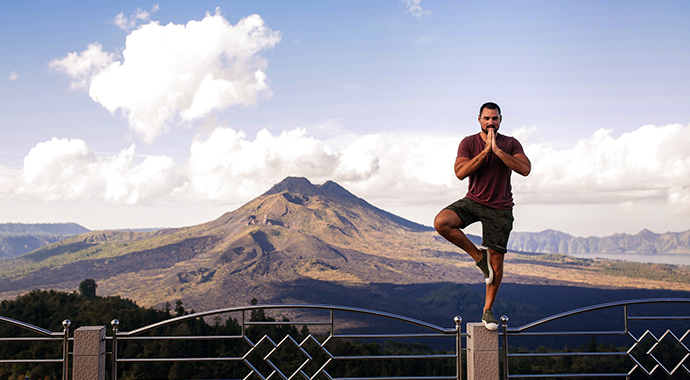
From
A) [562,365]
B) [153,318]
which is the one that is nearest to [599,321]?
[562,365]

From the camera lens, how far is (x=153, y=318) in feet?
252

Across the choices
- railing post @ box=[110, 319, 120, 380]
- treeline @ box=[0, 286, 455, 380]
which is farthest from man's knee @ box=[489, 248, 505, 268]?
treeline @ box=[0, 286, 455, 380]

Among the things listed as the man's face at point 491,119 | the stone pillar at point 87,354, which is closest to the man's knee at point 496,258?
the man's face at point 491,119

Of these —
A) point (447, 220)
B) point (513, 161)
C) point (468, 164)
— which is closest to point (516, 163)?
point (513, 161)

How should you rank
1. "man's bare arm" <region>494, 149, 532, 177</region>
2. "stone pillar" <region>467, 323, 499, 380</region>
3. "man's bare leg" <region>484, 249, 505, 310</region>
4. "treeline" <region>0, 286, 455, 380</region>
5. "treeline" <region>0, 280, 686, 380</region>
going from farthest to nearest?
1. "treeline" <region>0, 280, 686, 380</region>
2. "treeline" <region>0, 286, 455, 380</region>
3. "man's bare leg" <region>484, 249, 505, 310</region>
4. "stone pillar" <region>467, 323, 499, 380</region>
5. "man's bare arm" <region>494, 149, 532, 177</region>

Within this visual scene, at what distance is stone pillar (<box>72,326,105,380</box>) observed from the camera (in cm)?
500

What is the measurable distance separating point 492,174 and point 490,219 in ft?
1.55

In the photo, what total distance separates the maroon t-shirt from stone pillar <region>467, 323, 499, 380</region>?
1.31m

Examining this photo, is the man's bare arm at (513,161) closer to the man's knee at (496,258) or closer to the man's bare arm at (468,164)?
the man's bare arm at (468,164)

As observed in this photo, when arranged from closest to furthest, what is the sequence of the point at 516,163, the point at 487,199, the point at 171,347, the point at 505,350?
the point at 516,163
the point at 487,199
the point at 505,350
the point at 171,347

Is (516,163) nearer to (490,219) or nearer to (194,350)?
(490,219)

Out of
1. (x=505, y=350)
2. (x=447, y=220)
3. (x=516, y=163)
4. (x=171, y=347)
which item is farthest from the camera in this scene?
(x=171, y=347)

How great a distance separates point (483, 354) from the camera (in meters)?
5.06

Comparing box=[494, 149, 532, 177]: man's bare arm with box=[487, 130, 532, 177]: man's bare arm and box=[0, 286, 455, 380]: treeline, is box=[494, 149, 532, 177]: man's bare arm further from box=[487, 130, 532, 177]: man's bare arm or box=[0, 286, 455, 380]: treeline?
box=[0, 286, 455, 380]: treeline
